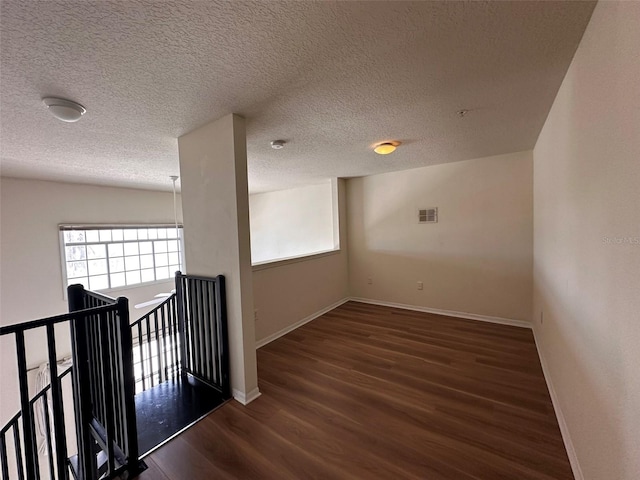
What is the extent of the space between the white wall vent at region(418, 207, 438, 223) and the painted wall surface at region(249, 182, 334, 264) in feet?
5.65

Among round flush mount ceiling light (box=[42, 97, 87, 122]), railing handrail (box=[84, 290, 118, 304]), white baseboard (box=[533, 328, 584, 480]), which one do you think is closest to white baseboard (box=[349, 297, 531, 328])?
white baseboard (box=[533, 328, 584, 480])

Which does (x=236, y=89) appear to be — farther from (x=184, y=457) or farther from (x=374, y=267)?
(x=374, y=267)

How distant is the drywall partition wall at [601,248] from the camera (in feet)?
2.78

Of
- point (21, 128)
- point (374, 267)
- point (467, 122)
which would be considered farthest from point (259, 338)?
point (467, 122)

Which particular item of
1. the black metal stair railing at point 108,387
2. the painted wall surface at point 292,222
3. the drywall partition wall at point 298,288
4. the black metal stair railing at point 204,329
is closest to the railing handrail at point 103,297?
the black metal stair railing at point 108,387

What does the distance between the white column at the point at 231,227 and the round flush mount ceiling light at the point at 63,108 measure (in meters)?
0.77

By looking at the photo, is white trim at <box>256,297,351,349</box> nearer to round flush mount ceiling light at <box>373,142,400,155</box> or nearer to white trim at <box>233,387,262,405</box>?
white trim at <box>233,387,262,405</box>

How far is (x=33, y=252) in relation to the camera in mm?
3838

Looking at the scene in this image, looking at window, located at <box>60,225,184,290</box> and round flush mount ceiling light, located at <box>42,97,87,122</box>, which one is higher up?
round flush mount ceiling light, located at <box>42,97,87,122</box>

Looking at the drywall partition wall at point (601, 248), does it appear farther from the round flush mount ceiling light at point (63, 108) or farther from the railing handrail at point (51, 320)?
the round flush mount ceiling light at point (63, 108)

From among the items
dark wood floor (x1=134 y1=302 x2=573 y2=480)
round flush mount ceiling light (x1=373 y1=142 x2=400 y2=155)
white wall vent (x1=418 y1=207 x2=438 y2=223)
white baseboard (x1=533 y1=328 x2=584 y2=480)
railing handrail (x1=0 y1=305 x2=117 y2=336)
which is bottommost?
dark wood floor (x1=134 y1=302 x2=573 y2=480)

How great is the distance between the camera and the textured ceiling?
3.59ft

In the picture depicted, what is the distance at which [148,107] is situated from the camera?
1823 millimetres

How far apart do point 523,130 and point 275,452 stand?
3.48 meters
